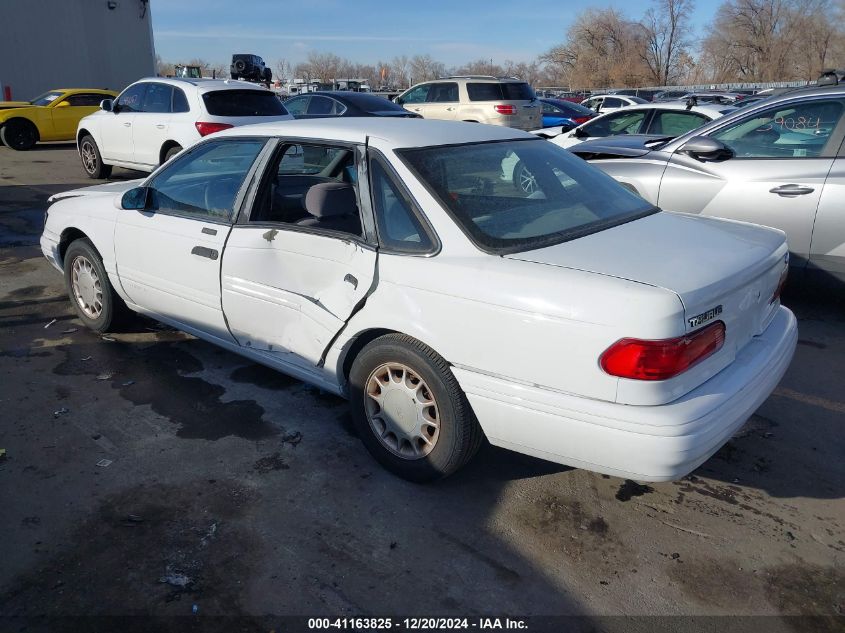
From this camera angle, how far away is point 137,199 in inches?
170

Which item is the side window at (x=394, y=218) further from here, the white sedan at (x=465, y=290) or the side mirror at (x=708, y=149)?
the side mirror at (x=708, y=149)

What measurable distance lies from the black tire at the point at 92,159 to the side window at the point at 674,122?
9127 millimetres

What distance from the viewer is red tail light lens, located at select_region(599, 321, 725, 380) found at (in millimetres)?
2473

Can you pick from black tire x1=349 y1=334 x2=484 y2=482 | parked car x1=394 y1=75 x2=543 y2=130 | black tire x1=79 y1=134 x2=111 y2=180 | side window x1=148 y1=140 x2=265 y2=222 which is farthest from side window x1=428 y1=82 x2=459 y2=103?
black tire x1=349 y1=334 x2=484 y2=482

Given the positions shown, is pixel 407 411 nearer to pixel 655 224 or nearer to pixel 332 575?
pixel 332 575

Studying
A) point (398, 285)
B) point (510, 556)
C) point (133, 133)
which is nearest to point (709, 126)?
point (398, 285)

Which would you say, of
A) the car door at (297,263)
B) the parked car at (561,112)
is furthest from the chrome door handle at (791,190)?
the parked car at (561,112)

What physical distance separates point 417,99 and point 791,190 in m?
12.5

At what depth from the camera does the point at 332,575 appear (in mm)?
2680

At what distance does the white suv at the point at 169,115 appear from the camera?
10000 mm

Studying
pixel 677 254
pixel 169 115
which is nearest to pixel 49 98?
pixel 169 115

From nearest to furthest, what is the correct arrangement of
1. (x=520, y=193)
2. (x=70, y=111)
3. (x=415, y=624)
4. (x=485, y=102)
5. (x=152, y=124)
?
(x=415, y=624) → (x=520, y=193) → (x=152, y=124) → (x=485, y=102) → (x=70, y=111)

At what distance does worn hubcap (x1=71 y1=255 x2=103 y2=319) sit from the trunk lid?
3386 millimetres

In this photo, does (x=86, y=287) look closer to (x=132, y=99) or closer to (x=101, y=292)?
(x=101, y=292)
